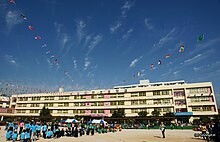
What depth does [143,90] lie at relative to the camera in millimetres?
60000

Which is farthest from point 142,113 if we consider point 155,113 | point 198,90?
point 198,90

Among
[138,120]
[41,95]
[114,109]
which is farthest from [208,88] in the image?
[41,95]

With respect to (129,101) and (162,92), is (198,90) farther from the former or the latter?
(129,101)

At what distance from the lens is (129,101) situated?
6084 centimetres

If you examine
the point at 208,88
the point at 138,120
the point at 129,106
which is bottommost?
the point at 138,120

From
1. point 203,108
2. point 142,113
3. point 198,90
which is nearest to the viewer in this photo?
point 203,108

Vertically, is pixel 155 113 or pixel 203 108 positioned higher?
pixel 203 108

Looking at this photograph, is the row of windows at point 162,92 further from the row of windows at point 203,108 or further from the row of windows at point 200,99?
the row of windows at point 203,108

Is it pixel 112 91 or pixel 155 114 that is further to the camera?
pixel 112 91

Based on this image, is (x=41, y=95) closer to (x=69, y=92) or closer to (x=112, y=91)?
(x=69, y=92)

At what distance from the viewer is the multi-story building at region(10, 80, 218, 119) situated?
5216 centimetres

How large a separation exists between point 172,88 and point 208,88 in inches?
391

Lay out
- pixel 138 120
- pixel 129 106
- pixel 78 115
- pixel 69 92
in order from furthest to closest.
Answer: pixel 69 92, pixel 78 115, pixel 129 106, pixel 138 120

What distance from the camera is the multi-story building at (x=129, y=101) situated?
5216cm
